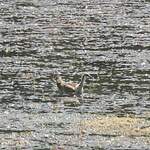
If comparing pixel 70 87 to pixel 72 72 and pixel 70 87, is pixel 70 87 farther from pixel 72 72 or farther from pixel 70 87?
pixel 72 72

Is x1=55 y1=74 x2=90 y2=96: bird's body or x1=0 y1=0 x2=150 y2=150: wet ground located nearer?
x1=0 y1=0 x2=150 y2=150: wet ground

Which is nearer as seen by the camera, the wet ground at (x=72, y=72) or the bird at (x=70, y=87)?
the wet ground at (x=72, y=72)

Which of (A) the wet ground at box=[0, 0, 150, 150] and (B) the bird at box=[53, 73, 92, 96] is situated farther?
(B) the bird at box=[53, 73, 92, 96]

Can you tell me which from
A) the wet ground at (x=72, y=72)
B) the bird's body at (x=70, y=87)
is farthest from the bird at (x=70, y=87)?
the wet ground at (x=72, y=72)

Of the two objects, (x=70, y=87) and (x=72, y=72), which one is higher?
(x=70, y=87)

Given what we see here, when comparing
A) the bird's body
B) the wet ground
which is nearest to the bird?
the bird's body

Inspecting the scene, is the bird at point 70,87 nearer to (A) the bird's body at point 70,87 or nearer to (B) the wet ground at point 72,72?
(A) the bird's body at point 70,87

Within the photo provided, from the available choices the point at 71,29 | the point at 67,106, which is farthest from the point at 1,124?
the point at 71,29

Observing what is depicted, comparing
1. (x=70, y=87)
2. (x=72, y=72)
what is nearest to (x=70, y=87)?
(x=70, y=87)

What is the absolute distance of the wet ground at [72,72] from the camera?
13547 millimetres

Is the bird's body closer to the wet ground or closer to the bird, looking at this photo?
the bird

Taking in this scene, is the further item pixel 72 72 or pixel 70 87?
pixel 72 72

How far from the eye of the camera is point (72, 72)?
64.0 feet

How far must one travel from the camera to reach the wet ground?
1355cm
